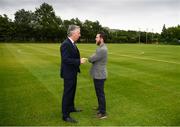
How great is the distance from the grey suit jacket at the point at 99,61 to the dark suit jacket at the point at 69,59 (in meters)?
0.41

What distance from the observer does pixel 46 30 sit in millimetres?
112312

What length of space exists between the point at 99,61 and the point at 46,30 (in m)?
105

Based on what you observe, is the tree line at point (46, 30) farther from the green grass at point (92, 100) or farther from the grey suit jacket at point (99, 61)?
the grey suit jacket at point (99, 61)

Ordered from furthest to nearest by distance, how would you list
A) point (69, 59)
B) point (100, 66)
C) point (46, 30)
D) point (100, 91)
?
point (46, 30) < point (100, 91) < point (100, 66) < point (69, 59)

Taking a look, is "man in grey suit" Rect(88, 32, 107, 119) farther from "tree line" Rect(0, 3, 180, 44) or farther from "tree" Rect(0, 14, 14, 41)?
"tree" Rect(0, 14, 14, 41)

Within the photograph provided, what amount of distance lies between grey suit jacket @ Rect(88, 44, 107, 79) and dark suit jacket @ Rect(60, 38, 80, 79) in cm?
41

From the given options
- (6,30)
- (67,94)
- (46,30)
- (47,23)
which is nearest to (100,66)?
(67,94)

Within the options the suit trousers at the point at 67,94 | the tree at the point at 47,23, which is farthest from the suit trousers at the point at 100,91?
the tree at the point at 47,23

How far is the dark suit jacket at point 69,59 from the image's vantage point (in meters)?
8.72

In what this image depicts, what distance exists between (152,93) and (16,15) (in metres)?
140

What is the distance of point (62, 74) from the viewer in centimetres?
898

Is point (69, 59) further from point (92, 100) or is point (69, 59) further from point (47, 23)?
point (47, 23)

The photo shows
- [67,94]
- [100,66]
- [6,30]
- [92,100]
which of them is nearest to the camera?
[67,94]

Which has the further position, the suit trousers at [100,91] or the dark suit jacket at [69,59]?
the suit trousers at [100,91]
